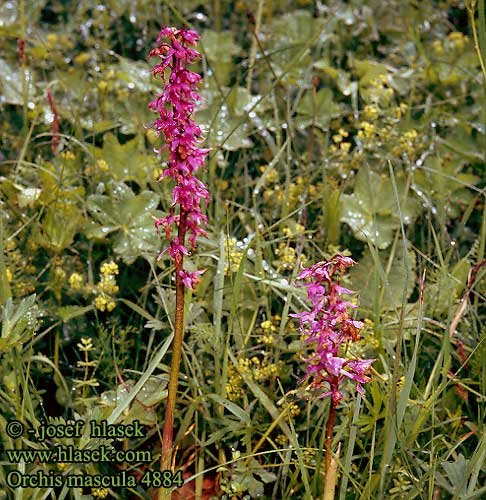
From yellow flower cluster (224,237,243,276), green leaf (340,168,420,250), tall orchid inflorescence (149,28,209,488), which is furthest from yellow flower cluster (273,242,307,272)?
tall orchid inflorescence (149,28,209,488)

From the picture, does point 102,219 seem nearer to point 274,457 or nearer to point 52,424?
point 52,424

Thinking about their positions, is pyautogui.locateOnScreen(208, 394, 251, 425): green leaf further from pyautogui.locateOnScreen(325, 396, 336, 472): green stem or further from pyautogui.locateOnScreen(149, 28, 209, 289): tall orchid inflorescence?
pyautogui.locateOnScreen(149, 28, 209, 289): tall orchid inflorescence

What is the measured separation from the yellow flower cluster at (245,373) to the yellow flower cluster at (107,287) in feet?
1.34

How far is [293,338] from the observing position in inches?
89.8

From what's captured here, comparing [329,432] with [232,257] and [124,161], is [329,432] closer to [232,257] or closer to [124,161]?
[232,257]

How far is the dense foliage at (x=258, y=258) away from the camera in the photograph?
193 cm

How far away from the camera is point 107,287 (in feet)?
7.34

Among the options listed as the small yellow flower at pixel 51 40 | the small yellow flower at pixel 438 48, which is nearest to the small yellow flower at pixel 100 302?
the small yellow flower at pixel 51 40

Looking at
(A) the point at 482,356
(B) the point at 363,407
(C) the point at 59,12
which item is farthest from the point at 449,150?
(C) the point at 59,12

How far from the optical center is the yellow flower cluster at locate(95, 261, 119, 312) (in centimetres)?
219

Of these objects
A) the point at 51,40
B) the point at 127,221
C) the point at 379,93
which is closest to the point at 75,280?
the point at 127,221

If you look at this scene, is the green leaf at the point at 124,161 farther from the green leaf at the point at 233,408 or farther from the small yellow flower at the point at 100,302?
the green leaf at the point at 233,408

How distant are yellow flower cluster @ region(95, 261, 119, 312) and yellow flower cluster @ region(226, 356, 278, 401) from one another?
16.1 inches

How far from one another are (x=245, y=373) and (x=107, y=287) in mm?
485
